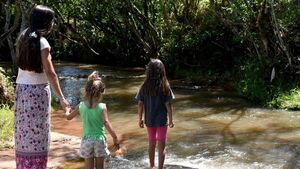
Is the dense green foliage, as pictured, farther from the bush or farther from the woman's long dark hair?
the woman's long dark hair

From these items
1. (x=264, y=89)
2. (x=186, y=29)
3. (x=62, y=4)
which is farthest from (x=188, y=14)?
(x=264, y=89)

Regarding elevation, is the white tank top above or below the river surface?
above

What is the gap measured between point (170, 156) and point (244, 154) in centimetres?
127

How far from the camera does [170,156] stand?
8438mm

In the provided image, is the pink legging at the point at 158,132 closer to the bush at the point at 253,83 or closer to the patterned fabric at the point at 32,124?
the patterned fabric at the point at 32,124

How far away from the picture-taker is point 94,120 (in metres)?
5.32

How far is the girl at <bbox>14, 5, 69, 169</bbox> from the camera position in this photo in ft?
15.3

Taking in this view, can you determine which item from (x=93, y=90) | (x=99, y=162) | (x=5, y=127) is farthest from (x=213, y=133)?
(x=93, y=90)

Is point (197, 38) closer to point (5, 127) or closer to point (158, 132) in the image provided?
point (5, 127)

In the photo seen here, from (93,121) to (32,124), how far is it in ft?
2.44

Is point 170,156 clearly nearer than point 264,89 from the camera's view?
Yes

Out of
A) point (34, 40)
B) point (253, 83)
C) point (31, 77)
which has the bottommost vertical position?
point (253, 83)

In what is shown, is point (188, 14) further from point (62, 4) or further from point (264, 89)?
point (264, 89)

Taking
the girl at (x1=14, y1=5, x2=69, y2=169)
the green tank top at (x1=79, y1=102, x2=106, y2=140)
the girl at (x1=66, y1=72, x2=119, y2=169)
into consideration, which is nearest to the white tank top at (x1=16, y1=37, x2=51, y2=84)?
the girl at (x1=14, y1=5, x2=69, y2=169)
